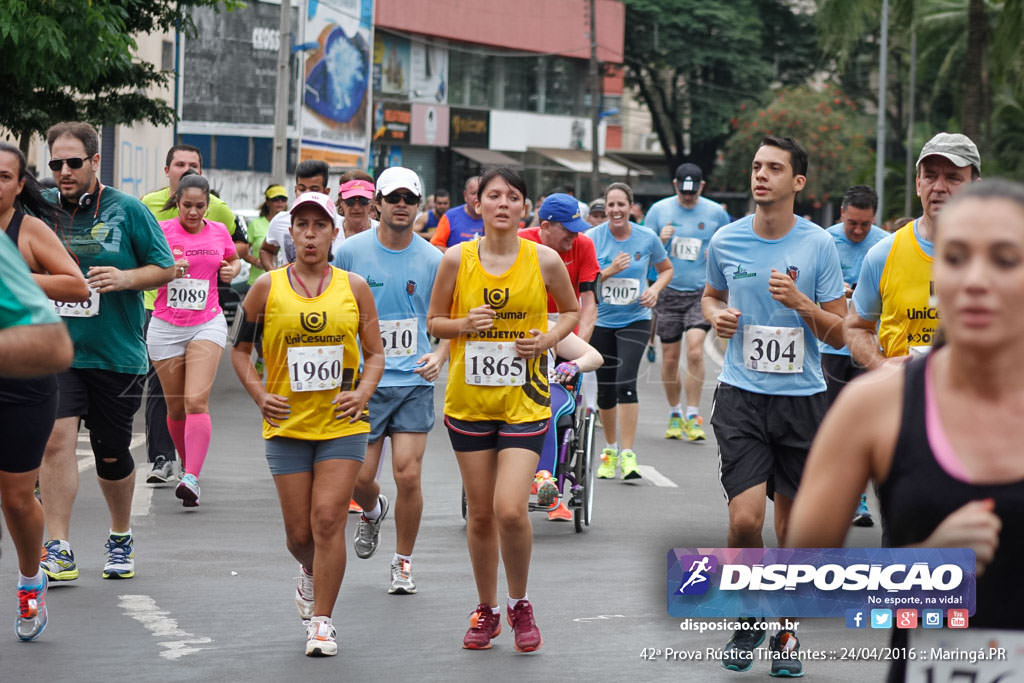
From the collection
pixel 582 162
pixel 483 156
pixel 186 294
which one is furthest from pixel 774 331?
pixel 582 162

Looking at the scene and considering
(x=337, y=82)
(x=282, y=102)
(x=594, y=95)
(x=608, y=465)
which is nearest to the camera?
(x=608, y=465)

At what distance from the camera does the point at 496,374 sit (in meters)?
6.93

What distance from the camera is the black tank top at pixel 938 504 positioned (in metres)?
2.59

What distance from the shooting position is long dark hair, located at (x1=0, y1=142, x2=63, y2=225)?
6.64 metres

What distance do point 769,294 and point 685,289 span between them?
7.56 m

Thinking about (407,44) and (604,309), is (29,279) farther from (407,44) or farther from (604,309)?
(407,44)

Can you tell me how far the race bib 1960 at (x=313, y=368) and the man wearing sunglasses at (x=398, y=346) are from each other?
3.76ft

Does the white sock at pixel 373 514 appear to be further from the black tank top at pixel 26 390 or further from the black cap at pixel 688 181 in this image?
the black cap at pixel 688 181

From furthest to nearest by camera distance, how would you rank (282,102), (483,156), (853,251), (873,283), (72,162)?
(483,156), (282,102), (853,251), (72,162), (873,283)

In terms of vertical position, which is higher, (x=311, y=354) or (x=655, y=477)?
(x=311, y=354)

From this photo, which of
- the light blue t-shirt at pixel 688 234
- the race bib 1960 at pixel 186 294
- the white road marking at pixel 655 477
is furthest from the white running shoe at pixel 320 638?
the light blue t-shirt at pixel 688 234

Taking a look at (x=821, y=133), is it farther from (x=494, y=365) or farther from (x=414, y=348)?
(x=494, y=365)

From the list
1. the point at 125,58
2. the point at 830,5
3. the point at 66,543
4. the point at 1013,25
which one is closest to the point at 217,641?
the point at 66,543

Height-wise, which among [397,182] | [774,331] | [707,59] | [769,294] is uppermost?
[707,59]
